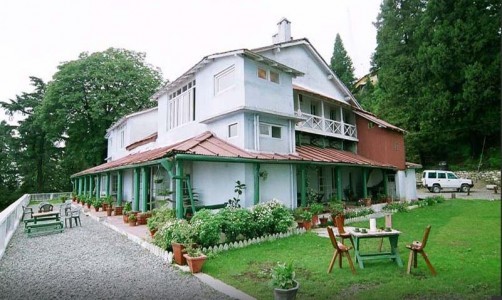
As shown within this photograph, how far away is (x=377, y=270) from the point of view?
5980 millimetres

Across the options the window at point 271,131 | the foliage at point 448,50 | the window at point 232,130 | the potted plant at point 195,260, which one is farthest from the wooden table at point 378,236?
the window at point 232,130

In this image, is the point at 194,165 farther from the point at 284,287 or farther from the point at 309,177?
the point at 284,287

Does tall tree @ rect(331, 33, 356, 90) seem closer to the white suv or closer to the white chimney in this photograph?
the white suv

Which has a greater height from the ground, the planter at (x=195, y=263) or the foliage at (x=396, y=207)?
the foliage at (x=396, y=207)

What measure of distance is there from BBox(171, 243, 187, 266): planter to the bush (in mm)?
603

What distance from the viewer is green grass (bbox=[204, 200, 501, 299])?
482cm

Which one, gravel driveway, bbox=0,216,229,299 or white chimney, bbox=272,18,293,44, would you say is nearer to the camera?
gravel driveway, bbox=0,216,229,299

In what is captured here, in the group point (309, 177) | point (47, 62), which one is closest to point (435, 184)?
point (309, 177)

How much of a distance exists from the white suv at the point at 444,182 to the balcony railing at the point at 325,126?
7940 mm

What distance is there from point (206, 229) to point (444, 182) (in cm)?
2180

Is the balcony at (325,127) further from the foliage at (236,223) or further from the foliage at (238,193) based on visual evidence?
the foliage at (236,223)

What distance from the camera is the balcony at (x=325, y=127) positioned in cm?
1653

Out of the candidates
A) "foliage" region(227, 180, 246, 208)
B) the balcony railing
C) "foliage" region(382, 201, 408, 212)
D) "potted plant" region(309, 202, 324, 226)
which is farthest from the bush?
"foliage" region(382, 201, 408, 212)

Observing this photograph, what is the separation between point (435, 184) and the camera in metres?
23.2
